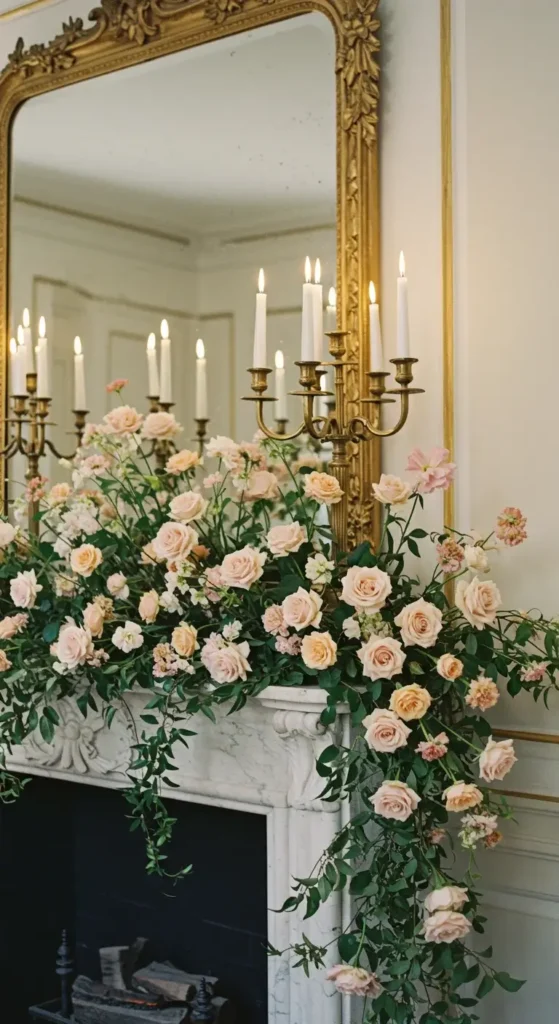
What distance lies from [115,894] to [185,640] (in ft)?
3.05

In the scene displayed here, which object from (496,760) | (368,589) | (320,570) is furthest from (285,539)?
(496,760)

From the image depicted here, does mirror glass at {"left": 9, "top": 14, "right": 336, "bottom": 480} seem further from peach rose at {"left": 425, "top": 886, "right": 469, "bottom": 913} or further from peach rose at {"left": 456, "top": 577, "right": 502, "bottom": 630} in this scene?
peach rose at {"left": 425, "top": 886, "right": 469, "bottom": 913}

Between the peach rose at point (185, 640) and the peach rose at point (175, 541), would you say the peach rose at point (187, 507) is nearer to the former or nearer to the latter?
the peach rose at point (175, 541)

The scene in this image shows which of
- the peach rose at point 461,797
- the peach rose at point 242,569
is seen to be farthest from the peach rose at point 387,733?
the peach rose at point 242,569

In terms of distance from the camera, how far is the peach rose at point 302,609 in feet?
6.02

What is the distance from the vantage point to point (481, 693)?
1.80 m

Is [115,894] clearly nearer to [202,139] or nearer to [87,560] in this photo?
[87,560]

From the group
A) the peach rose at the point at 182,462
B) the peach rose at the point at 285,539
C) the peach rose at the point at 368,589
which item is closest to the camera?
the peach rose at the point at 368,589

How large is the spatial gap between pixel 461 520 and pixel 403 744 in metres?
0.53

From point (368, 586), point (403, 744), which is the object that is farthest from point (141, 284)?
point (403, 744)

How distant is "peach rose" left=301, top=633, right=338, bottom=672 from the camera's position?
5.98 feet

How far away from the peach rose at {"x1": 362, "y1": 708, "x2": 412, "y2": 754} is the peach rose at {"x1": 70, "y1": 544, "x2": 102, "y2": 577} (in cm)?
66

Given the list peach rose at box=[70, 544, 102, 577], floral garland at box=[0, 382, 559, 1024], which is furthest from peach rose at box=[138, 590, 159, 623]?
peach rose at box=[70, 544, 102, 577]

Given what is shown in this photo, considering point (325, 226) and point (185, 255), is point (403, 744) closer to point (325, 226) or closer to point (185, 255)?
point (325, 226)
